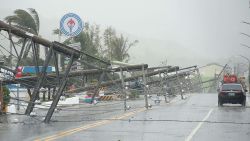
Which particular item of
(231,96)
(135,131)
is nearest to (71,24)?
(231,96)

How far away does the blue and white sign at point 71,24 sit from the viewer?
31000mm

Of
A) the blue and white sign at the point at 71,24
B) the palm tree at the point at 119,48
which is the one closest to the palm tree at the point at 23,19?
the blue and white sign at the point at 71,24

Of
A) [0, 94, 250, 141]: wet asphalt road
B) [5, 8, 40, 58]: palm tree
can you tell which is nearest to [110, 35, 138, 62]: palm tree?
[5, 8, 40, 58]: palm tree

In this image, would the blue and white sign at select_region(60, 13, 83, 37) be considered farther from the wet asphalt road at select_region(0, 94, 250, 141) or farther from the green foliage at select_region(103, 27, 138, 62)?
the green foliage at select_region(103, 27, 138, 62)

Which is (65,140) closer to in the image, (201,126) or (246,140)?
(246,140)

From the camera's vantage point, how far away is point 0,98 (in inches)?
876

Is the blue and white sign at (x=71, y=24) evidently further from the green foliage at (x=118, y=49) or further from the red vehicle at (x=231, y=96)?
the green foliage at (x=118, y=49)

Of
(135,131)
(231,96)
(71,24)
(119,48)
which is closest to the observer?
(135,131)

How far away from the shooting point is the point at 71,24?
102ft

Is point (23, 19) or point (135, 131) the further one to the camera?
point (23, 19)

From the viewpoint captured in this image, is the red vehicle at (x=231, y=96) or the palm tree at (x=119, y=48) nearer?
the red vehicle at (x=231, y=96)

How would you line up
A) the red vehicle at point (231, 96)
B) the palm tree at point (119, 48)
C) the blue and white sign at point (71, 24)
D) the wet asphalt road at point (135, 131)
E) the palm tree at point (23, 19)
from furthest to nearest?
the palm tree at point (119, 48) → the palm tree at point (23, 19) → the red vehicle at point (231, 96) → the blue and white sign at point (71, 24) → the wet asphalt road at point (135, 131)

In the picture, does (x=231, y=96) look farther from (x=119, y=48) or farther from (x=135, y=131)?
(x=119, y=48)

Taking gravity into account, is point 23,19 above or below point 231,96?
above
